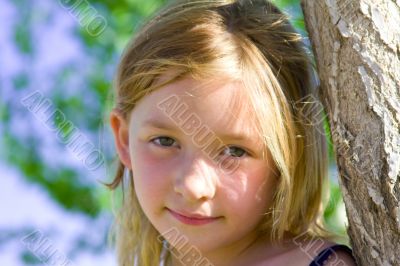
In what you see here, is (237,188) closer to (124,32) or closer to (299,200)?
(299,200)

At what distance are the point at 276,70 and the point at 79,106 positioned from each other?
10.3ft

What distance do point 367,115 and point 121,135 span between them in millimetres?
765

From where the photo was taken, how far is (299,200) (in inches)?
72.5

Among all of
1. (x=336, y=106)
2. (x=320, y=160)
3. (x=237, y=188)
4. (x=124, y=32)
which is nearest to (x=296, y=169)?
(x=320, y=160)

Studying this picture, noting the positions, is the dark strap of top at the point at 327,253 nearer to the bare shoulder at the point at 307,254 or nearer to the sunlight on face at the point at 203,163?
the bare shoulder at the point at 307,254

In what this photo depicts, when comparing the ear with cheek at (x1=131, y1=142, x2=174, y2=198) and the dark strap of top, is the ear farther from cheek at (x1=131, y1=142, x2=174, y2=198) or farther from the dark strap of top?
the dark strap of top

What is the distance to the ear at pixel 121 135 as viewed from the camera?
6.42ft

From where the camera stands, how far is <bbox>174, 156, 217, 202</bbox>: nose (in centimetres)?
163

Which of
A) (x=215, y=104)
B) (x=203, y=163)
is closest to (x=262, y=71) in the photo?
(x=215, y=104)

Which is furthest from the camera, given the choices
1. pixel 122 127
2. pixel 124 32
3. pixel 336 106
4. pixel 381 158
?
pixel 124 32

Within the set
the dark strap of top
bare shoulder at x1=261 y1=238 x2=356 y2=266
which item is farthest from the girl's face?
the dark strap of top

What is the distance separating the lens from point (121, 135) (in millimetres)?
1974

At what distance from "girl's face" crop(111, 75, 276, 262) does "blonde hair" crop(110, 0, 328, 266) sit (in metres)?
0.03

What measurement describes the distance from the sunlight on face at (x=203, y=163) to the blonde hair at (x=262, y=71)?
0.12 feet
